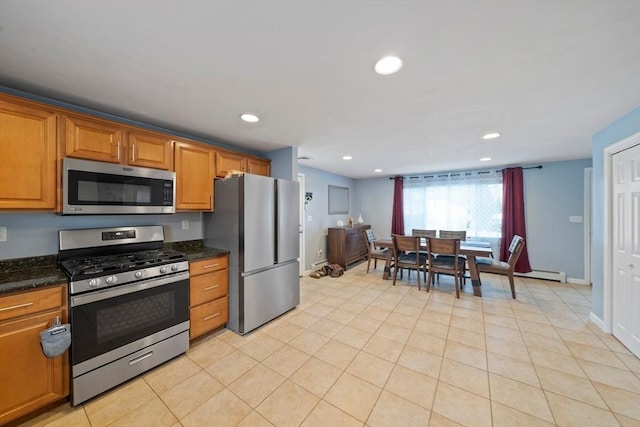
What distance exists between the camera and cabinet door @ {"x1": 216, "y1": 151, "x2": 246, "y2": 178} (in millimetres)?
2758

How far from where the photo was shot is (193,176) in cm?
254

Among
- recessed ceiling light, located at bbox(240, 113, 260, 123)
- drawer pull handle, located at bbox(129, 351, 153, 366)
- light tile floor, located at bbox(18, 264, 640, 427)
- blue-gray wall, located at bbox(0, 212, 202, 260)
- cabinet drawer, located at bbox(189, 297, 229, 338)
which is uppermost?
recessed ceiling light, located at bbox(240, 113, 260, 123)

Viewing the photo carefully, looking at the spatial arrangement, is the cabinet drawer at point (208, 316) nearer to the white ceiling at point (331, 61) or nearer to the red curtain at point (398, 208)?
A: the white ceiling at point (331, 61)

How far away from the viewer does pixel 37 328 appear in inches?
58.5

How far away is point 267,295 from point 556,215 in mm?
5451

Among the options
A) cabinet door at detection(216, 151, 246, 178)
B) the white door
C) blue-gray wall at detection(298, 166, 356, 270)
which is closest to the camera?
the white door

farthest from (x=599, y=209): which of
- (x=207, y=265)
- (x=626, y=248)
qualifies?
(x=207, y=265)

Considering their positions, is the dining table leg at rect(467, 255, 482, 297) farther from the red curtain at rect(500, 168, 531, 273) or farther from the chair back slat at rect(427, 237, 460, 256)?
the red curtain at rect(500, 168, 531, 273)

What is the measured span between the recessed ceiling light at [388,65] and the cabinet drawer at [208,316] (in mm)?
2603

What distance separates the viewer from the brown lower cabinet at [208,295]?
2.29m

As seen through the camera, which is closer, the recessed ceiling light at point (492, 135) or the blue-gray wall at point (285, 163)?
the recessed ceiling light at point (492, 135)

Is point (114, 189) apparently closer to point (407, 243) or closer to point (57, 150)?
point (57, 150)

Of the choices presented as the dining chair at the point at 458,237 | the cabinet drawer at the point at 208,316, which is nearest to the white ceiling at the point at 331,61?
the cabinet drawer at the point at 208,316

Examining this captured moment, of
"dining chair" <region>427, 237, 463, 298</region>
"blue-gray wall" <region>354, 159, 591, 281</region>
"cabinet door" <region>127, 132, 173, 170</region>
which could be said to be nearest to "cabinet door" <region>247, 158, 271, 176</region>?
"cabinet door" <region>127, 132, 173, 170</region>
